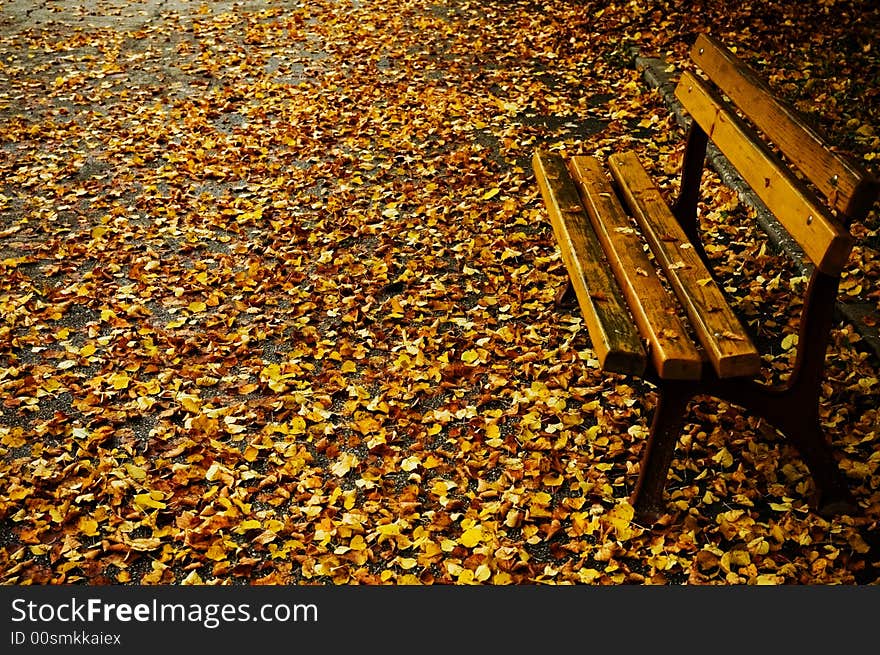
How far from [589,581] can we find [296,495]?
3.92 feet

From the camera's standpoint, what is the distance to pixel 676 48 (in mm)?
7043

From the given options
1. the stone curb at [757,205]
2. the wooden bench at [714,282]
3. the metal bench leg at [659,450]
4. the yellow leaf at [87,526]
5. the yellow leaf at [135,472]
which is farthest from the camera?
the stone curb at [757,205]

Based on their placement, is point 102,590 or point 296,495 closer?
point 102,590

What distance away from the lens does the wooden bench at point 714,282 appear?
268cm

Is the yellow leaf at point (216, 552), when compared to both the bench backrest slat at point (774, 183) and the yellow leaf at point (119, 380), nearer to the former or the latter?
the yellow leaf at point (119, 380)

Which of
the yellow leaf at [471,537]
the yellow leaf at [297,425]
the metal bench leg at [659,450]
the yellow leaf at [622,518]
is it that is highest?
the metal bench leg at [659,450]

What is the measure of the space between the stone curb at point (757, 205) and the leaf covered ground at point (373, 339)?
0.27 ft

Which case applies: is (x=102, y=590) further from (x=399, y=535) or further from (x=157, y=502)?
(x=399, y=535)

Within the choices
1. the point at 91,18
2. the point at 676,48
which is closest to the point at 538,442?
the point at 676,48

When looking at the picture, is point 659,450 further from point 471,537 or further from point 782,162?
point 782,162

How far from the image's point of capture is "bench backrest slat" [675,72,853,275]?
2557mm

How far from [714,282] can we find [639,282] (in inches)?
11.0

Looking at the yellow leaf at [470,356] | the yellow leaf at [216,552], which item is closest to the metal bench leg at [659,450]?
the yellow leaf at [470,356]

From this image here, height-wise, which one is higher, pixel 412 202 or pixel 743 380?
pixel 743 380
